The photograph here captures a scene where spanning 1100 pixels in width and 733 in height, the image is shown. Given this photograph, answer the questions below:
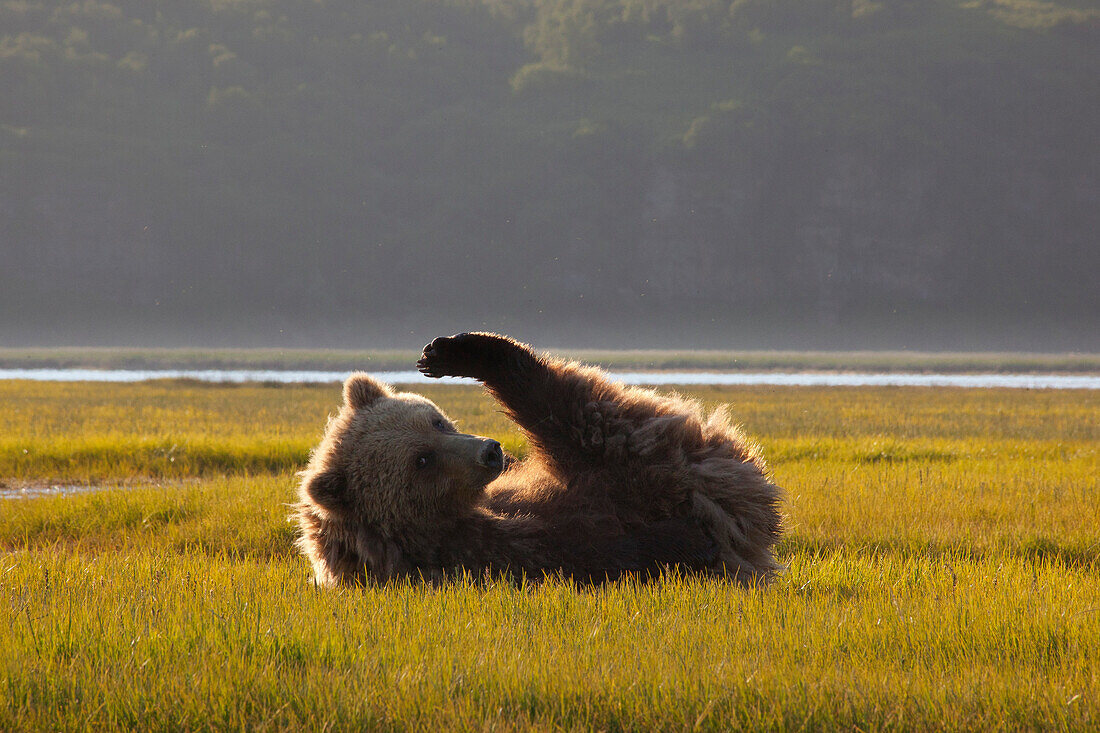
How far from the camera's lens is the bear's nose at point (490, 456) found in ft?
16.1

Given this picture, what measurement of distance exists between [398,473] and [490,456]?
1.97ft

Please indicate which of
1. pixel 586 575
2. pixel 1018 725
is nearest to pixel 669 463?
pixel 586 575

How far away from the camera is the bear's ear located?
5.63m

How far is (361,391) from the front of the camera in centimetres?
564

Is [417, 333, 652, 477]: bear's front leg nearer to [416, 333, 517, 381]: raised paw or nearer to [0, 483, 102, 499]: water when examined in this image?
[416, 333, 517, 381]: raised paw

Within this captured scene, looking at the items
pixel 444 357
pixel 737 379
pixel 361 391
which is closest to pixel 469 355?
pixel 444 357

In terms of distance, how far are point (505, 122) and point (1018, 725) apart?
5804 inches

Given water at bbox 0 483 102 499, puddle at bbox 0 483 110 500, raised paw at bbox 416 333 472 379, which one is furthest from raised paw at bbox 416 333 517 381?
puddle at bbox 0 483 110 500

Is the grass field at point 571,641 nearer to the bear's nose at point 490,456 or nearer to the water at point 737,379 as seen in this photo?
the bear's nose at point 490,456

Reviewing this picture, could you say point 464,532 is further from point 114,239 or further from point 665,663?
point 114,239

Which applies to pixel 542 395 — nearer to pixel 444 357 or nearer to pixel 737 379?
pixel 444 357

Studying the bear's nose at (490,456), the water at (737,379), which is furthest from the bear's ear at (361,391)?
the water at (737,379)

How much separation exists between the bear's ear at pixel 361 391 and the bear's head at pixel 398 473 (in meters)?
0.23

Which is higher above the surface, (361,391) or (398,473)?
(361,391)
